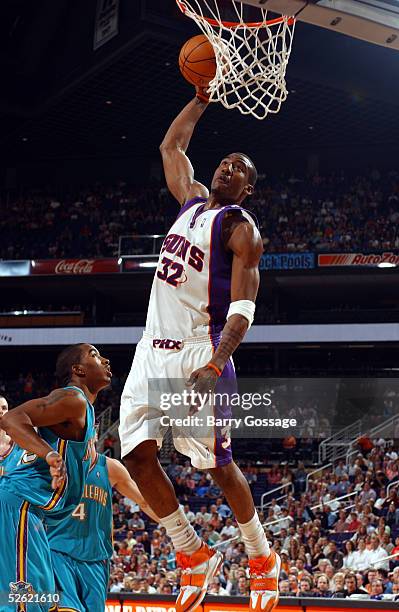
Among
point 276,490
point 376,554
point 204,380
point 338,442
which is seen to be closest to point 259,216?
point 338,442

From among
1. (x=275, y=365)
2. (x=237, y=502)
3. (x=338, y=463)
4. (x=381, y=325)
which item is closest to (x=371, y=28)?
(x=237, y=502)

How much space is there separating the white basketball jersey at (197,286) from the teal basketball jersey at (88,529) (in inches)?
47.2

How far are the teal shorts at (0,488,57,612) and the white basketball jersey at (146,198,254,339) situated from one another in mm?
1065

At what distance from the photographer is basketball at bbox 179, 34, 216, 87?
4523 mm

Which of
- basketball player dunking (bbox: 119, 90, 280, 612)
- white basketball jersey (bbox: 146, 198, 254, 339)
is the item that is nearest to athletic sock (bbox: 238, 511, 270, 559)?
basketball player dunking (bbox: 119, 90, 280, 612)

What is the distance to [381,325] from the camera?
1755 cm

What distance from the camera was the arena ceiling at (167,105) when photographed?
18547mm

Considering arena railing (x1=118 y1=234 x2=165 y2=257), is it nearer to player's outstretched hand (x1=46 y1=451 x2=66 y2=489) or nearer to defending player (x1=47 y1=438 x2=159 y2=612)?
defending player (x1=47 y1=438 x2=159 y2=612)

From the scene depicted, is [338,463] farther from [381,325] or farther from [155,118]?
[155,118]

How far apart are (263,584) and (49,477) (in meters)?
1.15

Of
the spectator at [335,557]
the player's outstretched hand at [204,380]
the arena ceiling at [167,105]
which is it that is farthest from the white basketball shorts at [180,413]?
the arena ceiling at [167,105]

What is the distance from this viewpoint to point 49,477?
13.6 ft

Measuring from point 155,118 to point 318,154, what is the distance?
5.06 m

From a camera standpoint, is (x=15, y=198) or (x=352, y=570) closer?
(x=352, y=570)
